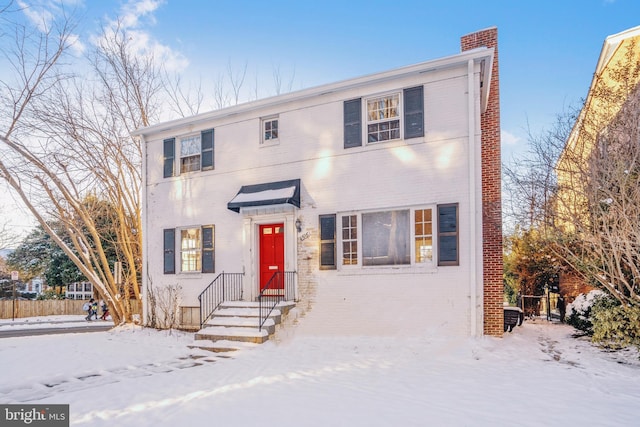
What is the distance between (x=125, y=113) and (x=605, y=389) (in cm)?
1792

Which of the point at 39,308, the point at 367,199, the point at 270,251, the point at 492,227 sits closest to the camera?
the point at 492,227

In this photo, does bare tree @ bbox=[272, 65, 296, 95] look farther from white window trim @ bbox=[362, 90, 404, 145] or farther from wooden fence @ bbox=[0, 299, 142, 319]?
wooden fence @ bbox=[0, 299, 142, 319]

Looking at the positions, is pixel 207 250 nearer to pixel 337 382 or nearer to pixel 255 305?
pixel 255 305

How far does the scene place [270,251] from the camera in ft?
37.2

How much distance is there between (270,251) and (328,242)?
1892 mm

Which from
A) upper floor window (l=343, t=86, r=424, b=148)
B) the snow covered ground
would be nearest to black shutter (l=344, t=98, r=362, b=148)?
upper floor window (l=343, t=86, r=424, b=148)

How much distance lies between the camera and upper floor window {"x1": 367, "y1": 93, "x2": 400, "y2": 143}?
9984mm

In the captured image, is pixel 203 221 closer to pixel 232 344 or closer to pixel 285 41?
pixel 232 344

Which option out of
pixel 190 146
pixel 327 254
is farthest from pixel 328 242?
pixel 190 146

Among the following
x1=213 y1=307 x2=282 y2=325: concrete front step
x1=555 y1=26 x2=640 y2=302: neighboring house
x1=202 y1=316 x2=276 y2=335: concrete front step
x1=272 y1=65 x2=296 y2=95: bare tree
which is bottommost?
x1=202 y1=316 x2=276 y2=335: concrete front step

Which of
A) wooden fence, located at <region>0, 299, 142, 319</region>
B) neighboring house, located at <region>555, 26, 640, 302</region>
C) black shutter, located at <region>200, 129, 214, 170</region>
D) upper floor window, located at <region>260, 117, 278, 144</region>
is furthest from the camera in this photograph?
wooden fence, located at <region>0, 299, 142, 319</region>

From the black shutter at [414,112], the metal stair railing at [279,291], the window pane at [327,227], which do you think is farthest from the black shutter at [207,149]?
the black shutter at [414,112]

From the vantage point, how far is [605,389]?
18.5 ft

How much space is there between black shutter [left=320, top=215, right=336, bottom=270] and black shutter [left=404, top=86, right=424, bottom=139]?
271 cm
